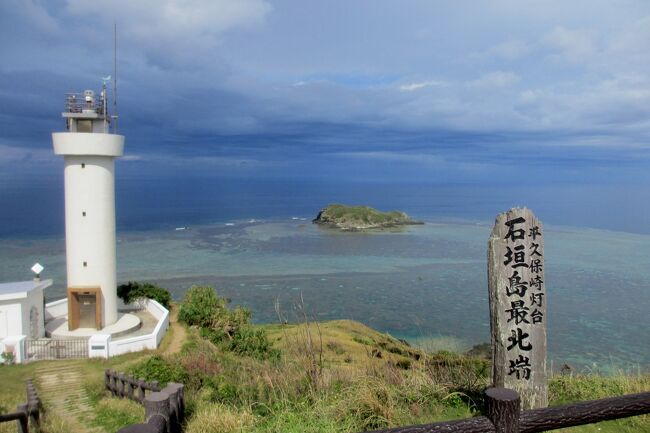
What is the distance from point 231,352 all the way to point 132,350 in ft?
9.16

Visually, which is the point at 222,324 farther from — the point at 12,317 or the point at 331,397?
the point at 331,397

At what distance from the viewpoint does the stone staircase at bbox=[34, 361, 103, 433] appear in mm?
9195

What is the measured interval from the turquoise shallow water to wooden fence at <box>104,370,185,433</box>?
3627 millimetres

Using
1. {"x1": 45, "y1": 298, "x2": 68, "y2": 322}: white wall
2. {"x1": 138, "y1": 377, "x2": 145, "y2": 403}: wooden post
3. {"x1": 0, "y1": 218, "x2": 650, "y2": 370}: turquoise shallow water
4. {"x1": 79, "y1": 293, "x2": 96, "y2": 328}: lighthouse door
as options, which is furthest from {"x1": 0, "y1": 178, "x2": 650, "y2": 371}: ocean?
{"x1": 45, "y1": 298, "x2": 68, "y2": 322}: white wall

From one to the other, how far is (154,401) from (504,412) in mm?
2414

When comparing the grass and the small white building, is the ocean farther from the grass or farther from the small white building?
the small white building

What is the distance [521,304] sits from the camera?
513 centimetres

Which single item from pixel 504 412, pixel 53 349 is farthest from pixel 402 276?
pixel 504 412

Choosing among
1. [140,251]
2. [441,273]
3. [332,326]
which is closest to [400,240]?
[441,273]

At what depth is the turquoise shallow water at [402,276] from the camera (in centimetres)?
2475

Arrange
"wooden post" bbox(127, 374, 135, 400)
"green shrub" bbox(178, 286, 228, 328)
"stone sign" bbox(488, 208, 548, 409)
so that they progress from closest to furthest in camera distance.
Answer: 1. "stone sign" bbox(488, 208, 548, 409)
2. "wooden post" bbox(127, 374, 135, 400)
3. "green shrub" bbox(178, 286, 228, 328)

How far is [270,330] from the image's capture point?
21.2 m

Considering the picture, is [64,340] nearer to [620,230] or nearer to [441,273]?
[441,273]

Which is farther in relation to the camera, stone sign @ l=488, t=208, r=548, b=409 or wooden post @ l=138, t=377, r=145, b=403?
wooden post @ l=138, t=377, r=145, b=403
